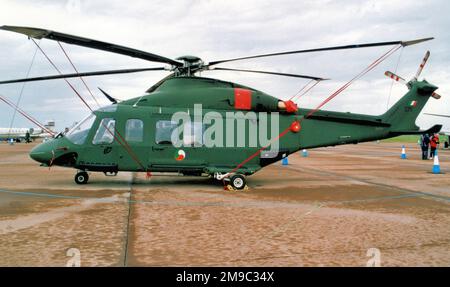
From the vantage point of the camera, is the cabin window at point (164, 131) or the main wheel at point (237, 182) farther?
the cabin window at point (164, 131)

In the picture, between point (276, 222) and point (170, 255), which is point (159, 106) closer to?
point (276, 222)

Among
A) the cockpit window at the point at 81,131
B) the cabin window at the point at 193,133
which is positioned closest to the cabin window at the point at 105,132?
the cockpit window at the point at 81,131

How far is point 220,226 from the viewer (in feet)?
19.2

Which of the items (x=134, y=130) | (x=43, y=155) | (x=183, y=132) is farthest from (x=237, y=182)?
(x=43, y=155)

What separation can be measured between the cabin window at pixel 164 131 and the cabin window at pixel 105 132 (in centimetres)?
122

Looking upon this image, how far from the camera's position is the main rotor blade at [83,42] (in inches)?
289

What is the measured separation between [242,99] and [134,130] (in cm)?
312

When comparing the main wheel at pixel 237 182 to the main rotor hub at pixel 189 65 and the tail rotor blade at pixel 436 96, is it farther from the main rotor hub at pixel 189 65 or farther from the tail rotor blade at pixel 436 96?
the tail rotor blade at pixel 436 96

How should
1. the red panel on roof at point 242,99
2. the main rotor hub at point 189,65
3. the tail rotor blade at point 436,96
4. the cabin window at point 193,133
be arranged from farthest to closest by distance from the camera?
1. the tail rotor blade at point 436,96
2. the red panel on roof at point 242,99
3. the cabin window at point 193,133
4. the main rotor hub at point 189,65

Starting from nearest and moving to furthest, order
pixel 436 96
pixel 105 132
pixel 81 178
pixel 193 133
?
pixel 105 132 < pixel 193 133 < pixel 81 178 < pixel 436 96

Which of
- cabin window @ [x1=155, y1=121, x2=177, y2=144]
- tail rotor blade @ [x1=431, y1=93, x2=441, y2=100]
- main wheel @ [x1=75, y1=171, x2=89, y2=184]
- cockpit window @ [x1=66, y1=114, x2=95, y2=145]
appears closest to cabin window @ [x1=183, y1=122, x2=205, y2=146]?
cabin window @ [x1=155, y1=121, x2=177, y2=144]

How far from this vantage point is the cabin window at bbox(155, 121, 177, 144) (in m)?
10.4

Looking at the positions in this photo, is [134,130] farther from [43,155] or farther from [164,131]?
[43,155]

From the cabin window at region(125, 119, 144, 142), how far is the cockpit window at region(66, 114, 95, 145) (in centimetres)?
103
